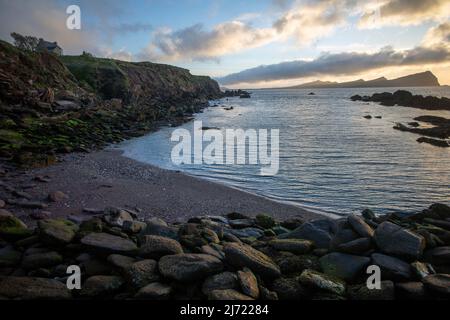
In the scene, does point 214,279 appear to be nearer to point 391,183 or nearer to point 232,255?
point 232,255

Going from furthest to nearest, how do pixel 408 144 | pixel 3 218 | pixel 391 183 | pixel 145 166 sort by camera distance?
pixel 408 144
pixel 145 166
pixel 391 183
pixel 3 218

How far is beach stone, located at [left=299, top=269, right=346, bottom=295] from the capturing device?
6.21 metres

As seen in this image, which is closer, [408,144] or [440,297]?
[440,297]

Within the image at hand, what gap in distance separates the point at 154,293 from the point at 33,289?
6.90ft

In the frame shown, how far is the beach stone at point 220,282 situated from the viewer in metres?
6.09

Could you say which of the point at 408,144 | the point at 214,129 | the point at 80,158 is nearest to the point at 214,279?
the point at 80,158

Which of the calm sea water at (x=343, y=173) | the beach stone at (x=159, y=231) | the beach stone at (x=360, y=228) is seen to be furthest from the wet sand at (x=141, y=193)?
the beach stone at (x=360, y=228)

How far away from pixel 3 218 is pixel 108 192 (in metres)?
5.80

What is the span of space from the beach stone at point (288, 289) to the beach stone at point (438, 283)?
2.24 meters

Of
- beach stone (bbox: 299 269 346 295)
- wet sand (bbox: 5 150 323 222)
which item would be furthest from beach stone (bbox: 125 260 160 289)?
wet sand (bbox: 5 150 323 222)

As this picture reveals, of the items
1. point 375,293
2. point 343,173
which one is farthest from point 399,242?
point 343,173

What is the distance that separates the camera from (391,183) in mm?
18812

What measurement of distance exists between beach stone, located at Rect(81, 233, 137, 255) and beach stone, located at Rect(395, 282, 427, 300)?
5319 millimetres

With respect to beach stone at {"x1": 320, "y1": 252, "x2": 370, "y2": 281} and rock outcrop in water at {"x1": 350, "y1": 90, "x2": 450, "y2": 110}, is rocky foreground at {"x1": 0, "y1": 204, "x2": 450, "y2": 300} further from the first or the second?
rock outcrop in water at {"x1": 350, "y1": 90, "x2": 450, "y2": 110}
